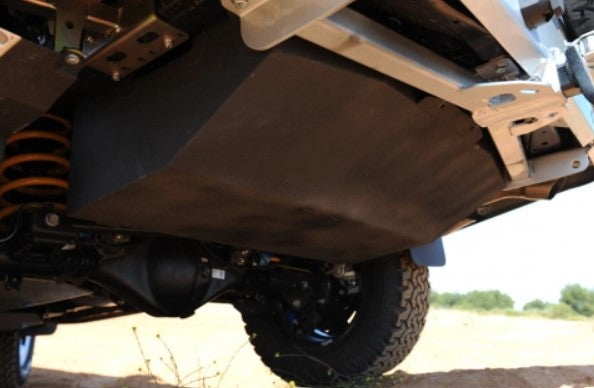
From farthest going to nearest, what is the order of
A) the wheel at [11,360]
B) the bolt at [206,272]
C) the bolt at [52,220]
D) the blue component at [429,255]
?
the wheel at [11,360], the blue component at [429,255], the bolt at [206,272], the bolt at [52,220]

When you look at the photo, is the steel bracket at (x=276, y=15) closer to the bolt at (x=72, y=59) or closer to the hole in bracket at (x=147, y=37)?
the hole in bracket at (x=147, y=37)

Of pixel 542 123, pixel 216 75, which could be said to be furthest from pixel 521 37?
pixel 216 75

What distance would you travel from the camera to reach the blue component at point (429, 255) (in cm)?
318

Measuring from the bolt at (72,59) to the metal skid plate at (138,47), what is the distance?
7cm

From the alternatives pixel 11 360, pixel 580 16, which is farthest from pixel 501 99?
pixel 11 360

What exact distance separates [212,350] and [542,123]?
7178 mm

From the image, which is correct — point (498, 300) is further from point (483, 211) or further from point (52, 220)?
point (52, 220)

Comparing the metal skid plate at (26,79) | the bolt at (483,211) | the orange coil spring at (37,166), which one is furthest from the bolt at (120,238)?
the bolt at (483,211)

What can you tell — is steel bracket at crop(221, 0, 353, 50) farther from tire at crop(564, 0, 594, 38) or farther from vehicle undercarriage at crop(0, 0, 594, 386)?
tire at crop(564, 0, 594, 38)

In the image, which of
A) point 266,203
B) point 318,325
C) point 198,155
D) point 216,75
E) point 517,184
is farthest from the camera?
point 318,325

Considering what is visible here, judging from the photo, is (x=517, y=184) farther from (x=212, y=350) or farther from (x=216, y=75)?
(x=212, y=350)

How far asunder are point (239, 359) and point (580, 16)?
198 inches

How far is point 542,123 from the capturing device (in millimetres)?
1857

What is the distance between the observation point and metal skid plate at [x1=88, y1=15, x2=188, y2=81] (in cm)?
154
